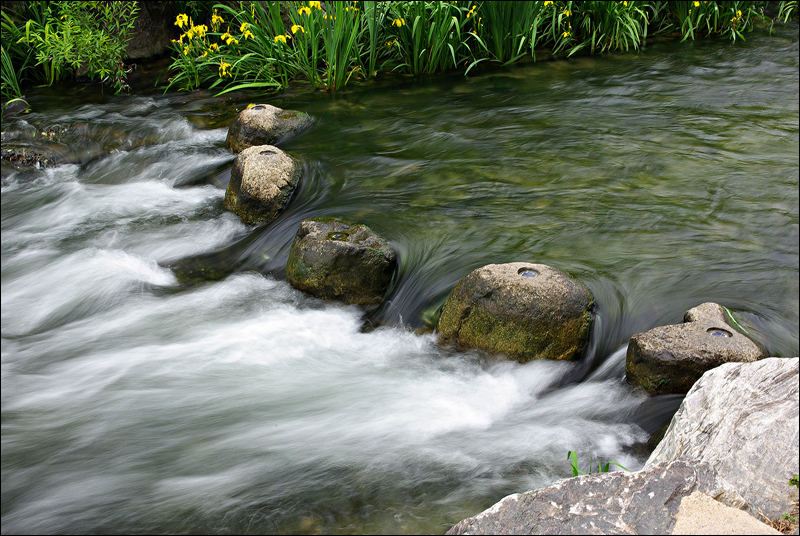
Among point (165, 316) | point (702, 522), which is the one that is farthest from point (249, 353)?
point (702, 522)

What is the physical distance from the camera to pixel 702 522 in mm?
1744

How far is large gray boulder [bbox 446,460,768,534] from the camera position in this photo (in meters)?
1.77

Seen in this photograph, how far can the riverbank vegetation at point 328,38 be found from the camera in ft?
21.8

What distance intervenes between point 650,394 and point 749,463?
917 millimetres

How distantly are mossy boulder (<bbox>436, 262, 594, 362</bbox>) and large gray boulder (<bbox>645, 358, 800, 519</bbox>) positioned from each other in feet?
2.68

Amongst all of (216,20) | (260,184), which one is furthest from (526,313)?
(216,20)

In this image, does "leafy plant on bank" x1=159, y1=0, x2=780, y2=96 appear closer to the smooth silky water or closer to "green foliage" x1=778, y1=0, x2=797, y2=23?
"green foliage" x1=778, y1=0, x2=797, y2=23

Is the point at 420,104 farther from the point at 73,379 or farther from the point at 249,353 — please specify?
the point at 73,379

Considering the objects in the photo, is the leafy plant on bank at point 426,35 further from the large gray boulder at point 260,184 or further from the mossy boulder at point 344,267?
the mossy boulder at point 344,267

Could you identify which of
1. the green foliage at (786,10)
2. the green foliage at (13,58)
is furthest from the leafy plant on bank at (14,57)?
the green foliage at (786,10)

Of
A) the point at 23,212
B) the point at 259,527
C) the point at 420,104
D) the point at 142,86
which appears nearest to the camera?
the point at 259,527

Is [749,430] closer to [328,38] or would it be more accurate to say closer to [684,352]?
[684,352]

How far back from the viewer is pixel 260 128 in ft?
18.1

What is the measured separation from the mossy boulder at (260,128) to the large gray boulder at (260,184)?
0.86 metres
